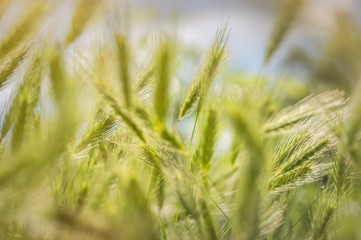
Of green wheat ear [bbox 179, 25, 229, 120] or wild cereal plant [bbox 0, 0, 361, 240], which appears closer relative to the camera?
wild cereal plant [bbox 0, 0, 361, 240]

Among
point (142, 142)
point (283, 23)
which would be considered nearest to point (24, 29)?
point (142, 142)

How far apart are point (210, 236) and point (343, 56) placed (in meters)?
0.38

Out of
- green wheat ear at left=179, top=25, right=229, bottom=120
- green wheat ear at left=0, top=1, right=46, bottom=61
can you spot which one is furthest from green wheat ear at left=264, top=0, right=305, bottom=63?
green wheat ear at left=0, top=1, right=46, bottom=61

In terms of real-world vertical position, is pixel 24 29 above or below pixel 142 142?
above

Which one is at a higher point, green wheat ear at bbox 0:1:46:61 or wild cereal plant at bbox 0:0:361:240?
green wheat ear at bbox 0:1:46:61

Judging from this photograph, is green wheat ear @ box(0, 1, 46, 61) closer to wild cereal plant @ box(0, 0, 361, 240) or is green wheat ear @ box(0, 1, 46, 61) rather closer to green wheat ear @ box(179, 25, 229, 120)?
wild cereal plant @ box(0, 0, 361, 240)

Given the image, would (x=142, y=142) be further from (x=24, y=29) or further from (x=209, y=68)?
(x=24, y=29)

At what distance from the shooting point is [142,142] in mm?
413

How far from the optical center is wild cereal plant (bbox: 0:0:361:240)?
1.01 ft

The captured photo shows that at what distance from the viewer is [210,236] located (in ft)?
1.15

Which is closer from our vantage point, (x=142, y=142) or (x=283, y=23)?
(x=142, y=142)

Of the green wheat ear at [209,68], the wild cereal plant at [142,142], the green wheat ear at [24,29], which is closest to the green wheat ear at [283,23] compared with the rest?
the wild cereal plant at [142,142]

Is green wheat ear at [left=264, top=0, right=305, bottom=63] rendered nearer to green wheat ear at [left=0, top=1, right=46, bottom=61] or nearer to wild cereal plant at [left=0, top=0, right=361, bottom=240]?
wild cereal plant at [left=0, top=0, right=361, bottom=240]

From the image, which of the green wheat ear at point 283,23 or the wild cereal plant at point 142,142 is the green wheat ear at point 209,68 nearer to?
the wild cereal plant at point 142,142
